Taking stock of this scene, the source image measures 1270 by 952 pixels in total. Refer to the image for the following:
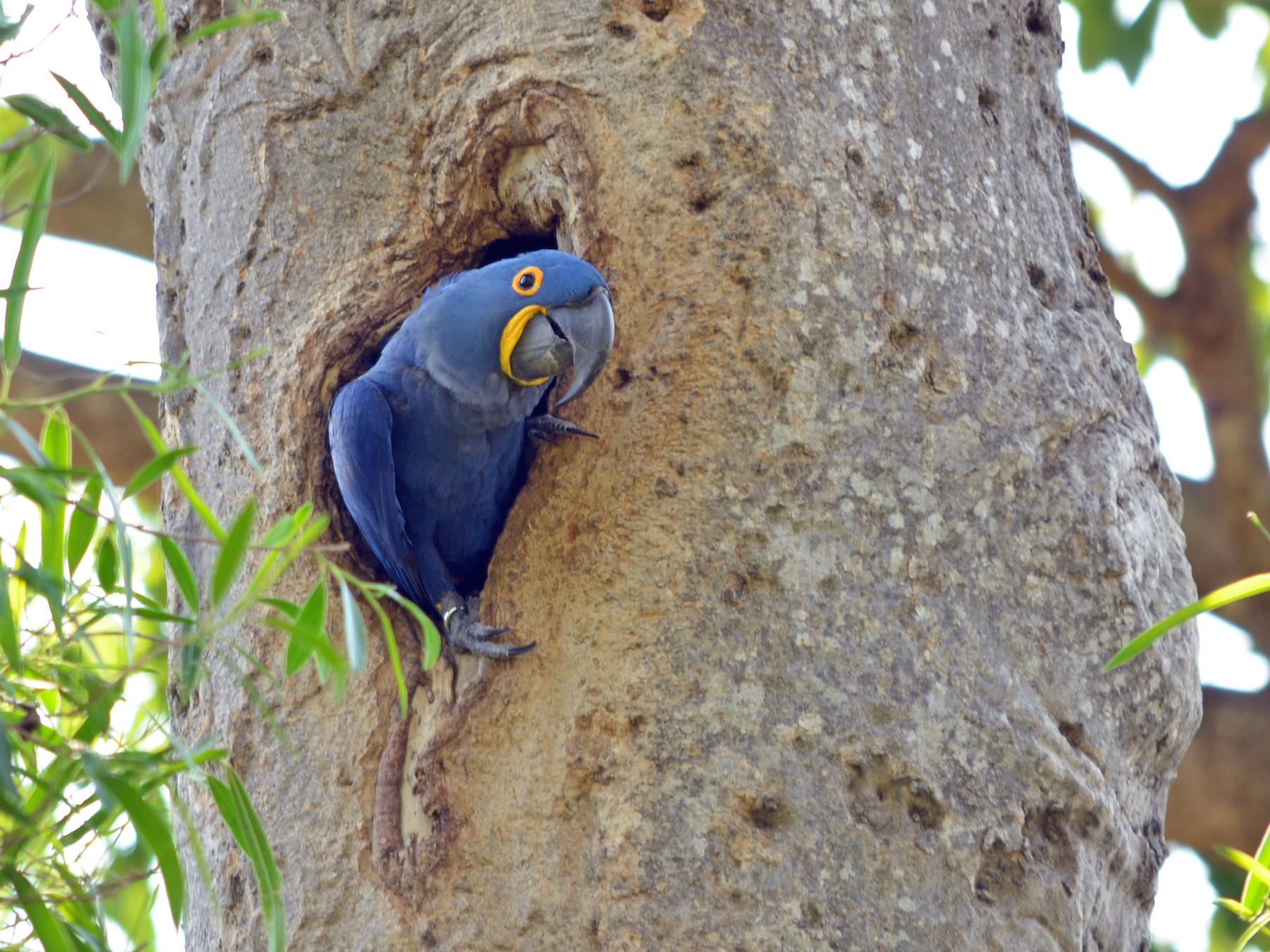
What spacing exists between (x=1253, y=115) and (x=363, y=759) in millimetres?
4089

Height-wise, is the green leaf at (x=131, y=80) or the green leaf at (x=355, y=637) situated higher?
the green leaf at (x=131, y=80)

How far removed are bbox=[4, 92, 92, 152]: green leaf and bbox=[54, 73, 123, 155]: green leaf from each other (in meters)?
0.10

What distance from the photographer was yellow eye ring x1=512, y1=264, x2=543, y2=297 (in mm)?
2271

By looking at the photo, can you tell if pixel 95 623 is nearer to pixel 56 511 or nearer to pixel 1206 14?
pixel 56 511

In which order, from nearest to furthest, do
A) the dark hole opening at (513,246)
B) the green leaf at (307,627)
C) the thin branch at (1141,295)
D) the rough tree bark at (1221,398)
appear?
the green leaf at (307,627) → the dark hole opening at (513,246) → the rough tree bark at (1221,398) → the thin branch at (1141,295)

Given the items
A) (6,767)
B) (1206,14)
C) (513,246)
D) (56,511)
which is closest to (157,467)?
(56,511)

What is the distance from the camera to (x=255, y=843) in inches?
58.8

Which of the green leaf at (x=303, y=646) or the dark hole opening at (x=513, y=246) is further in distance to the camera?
the dark hole opening at (x=513, y=246)

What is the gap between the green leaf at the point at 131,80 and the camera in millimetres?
1216

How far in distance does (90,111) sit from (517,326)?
1030 millimetres

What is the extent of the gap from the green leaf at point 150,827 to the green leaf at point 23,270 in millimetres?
477

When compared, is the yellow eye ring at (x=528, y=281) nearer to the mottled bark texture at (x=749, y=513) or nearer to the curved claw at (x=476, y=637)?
the mottled bark texture at (x=749, y=513)

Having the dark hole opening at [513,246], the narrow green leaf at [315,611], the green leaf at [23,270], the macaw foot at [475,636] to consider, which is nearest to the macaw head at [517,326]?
the dark hole opening at [513,246]

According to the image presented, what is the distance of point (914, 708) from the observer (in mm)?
1942
